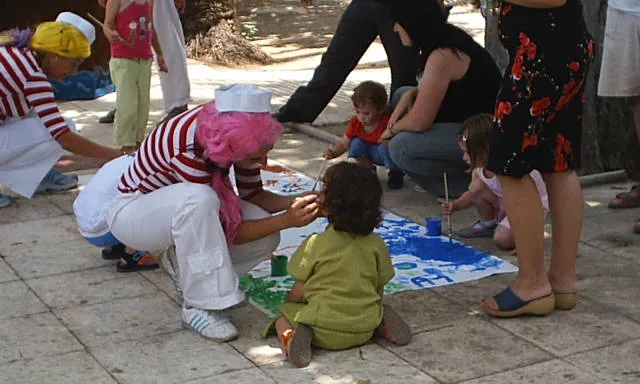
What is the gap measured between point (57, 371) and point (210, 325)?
0.59 m

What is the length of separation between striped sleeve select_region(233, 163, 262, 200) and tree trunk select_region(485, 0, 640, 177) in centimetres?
302

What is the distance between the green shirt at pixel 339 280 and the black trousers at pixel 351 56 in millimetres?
3243

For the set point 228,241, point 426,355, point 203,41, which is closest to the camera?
point 426,355

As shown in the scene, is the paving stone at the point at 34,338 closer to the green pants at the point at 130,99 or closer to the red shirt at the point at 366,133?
the red shirt at the point at 366,133

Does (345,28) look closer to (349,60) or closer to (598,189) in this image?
(349,60)

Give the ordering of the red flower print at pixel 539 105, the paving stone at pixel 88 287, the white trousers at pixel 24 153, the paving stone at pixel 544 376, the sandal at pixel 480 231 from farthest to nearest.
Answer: the white trousers at pixel 24 153, the sandal at pixel 480 231, the paving stone at pixel 88 287, the red flower print at pixel 539 105, the paving stone at pixel 544 376

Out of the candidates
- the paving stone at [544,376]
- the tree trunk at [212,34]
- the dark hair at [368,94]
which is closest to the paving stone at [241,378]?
the paving stone at [544,376]

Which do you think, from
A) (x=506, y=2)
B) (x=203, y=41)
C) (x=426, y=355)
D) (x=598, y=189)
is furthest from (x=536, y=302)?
(x=203, y=41)

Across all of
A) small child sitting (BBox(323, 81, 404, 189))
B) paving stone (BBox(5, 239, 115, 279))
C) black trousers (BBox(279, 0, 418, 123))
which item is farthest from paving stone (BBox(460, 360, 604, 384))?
black trousers (BBox(279, 0, 418, 123))

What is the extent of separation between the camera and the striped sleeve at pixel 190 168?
169 inches

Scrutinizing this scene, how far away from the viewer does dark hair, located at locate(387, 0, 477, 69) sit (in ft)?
18.6

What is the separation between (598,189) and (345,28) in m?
2.17

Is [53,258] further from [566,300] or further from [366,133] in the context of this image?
[566,300]

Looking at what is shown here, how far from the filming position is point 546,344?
4.20 meters
